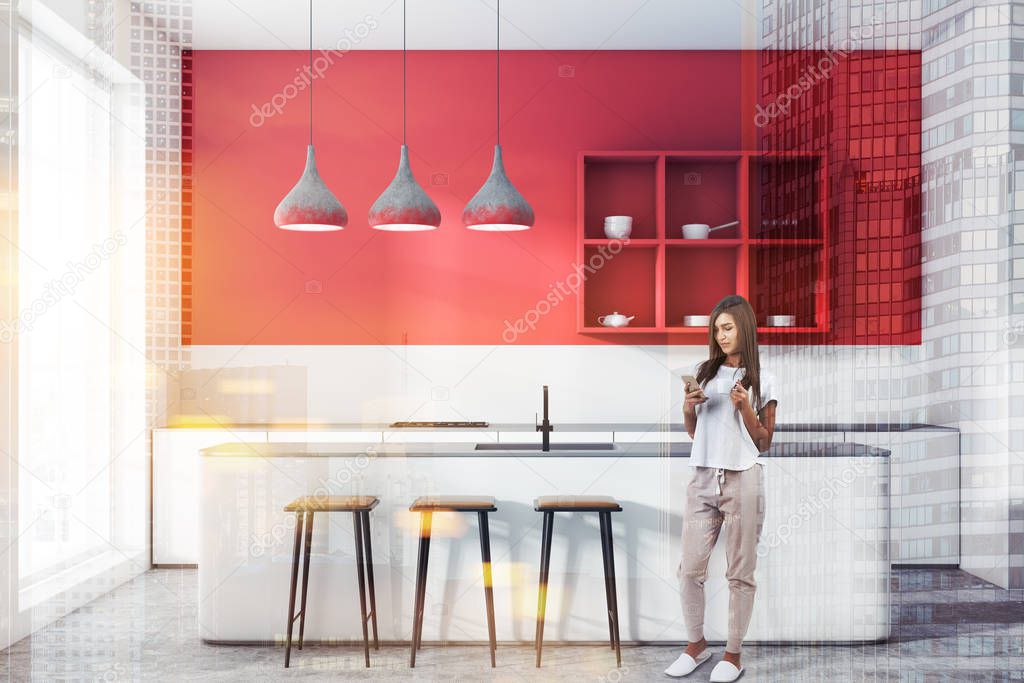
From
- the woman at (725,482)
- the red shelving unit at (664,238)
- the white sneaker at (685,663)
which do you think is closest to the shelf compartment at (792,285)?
the woman at (725,482)

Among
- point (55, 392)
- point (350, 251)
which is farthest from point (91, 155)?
point (350, 251)

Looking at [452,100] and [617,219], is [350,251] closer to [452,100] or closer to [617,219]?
[452,100]

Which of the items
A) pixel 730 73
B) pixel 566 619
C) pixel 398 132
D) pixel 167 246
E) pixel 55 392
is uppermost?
pixel 730 73

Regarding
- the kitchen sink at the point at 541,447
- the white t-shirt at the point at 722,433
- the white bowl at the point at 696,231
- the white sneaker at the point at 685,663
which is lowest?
the white sneaker at the point at 685,663

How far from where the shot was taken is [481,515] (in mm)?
2303

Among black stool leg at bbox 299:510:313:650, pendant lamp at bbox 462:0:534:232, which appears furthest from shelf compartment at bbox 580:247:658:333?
black stool leg at bbox 299:510:313:650

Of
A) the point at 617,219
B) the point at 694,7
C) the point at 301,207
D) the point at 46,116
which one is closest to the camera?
the point at 46,116

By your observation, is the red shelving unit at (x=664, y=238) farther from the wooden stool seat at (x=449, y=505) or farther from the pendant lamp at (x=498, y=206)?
the wooden stool seat at (x=449, y=505)

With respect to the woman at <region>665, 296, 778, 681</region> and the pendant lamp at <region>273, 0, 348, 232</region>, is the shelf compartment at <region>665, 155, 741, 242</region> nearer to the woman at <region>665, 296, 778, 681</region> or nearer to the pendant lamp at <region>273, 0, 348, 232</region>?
the woman at <region>665, 296, 778, 681</region>

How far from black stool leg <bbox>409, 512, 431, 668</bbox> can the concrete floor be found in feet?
0.22

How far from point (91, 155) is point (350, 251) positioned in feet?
5.83

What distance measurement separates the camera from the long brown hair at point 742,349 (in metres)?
1.72

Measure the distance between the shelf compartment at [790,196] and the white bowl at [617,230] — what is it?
2.13m

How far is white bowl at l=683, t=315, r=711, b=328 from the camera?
347cm
